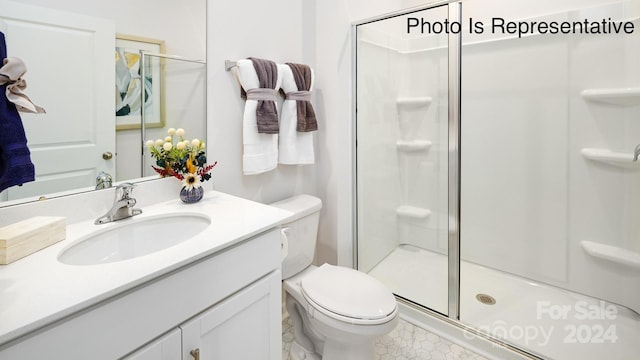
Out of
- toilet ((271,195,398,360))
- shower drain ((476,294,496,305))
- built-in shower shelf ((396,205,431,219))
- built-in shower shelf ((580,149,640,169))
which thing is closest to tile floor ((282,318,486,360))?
toilet ((271,195,398,360))

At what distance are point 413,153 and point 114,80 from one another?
72.9 inches

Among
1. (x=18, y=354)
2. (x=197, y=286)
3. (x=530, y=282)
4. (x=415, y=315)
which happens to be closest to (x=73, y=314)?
(x=18, y=354)

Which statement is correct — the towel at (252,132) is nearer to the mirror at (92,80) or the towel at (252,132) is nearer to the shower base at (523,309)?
the mirror at (92,80)

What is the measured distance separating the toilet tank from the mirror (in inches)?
24.9

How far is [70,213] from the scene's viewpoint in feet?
3.35

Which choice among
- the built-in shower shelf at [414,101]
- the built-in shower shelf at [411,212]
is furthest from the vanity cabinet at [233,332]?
the built-in shower shelf at [414,101]

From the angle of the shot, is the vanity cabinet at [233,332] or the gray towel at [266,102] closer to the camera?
the vanity cabinet at [233,332]

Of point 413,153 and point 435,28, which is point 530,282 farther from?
point 435,28

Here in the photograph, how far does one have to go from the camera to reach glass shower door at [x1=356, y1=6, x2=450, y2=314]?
75.3 inches

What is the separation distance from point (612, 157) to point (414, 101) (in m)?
1.13

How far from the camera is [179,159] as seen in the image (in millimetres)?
1256

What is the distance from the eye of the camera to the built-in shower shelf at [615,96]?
5.24ft

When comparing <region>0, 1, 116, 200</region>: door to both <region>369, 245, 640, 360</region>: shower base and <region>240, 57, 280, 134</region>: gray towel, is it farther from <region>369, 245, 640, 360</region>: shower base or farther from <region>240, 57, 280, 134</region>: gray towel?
<region>369, 245, 640, 360</region>: shower base

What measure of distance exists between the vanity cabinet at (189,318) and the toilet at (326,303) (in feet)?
0.67
